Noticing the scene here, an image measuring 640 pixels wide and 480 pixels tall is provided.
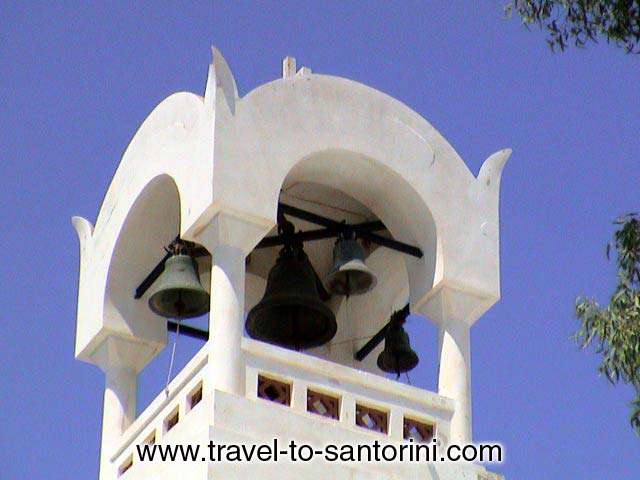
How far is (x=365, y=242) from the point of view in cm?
2458

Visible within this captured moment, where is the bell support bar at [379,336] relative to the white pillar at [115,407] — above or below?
above

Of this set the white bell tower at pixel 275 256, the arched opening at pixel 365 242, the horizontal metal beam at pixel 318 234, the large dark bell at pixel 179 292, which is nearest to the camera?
the white bell tower at pixel 275 256

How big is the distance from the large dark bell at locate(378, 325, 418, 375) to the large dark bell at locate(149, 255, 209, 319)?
6.49 ft

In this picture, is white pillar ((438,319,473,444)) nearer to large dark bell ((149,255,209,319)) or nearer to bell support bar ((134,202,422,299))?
bell support bar ((134,202,422,299))

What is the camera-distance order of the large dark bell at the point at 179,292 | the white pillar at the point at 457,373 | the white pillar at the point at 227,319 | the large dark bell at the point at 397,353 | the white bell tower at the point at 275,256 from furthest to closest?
the large dark bell at the point at 397,353
the large dark bell at the point at 179,292
the white pillar at the point at 457,373
the white bell tower at the point at 275,256
the white pillar at the point at 227,319

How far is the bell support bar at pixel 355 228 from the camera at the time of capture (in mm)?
23617

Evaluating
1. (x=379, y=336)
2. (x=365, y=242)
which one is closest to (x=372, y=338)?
(x=379, y=336)

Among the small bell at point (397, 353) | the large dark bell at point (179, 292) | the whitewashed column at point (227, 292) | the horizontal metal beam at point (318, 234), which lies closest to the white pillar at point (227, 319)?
the whitewashed column at point (227, 292)

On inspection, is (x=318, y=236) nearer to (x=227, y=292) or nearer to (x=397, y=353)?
(x=397, y=353)

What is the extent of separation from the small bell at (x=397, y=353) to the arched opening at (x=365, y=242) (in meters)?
0.36

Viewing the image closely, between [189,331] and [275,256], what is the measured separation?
3.96 feet

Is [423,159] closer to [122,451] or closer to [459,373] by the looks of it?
[459,373]

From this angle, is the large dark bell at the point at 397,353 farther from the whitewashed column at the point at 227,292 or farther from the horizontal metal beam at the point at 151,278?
the whitewashed column at the point at 227,292

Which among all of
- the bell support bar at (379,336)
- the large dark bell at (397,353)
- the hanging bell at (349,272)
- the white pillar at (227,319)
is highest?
the hanging bell at (349,272)
